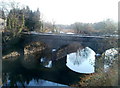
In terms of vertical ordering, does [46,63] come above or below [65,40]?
below

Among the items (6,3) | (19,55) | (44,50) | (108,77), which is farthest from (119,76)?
(6,3)

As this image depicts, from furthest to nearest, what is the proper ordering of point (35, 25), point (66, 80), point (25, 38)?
point (35, 25) < point (25, 38) < point (66, 80)

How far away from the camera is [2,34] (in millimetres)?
18688

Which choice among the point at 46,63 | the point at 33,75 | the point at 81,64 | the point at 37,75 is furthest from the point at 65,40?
the point at 33,75

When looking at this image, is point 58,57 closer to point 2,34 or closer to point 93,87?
point 2,34

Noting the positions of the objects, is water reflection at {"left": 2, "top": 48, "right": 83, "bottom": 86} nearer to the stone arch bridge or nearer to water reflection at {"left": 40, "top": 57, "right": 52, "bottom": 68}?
water reflection at {"left": 40, "top": 57, "right": 52, "bottom": 68}

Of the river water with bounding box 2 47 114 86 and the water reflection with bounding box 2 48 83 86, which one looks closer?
the river water with bounding box 2 47 114 86

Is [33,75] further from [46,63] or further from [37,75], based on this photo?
[46,63]

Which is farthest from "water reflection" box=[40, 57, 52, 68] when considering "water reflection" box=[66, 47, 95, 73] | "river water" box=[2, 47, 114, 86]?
"water reflection" box=[66, 47, 95, 73]

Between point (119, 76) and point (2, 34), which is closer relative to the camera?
point (119, 76)

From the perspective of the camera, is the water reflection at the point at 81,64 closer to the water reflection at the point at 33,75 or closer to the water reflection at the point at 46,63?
the water reflection at the point at 33,75

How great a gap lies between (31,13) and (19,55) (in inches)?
429

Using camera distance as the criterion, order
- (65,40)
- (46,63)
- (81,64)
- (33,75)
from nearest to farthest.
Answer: (33,75)
(81,64)
(46,63)
(65,40)

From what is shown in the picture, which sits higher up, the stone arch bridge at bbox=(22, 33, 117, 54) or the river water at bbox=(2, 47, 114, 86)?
the stone arch bridge at bbox=(22, 33, 117, 54)
